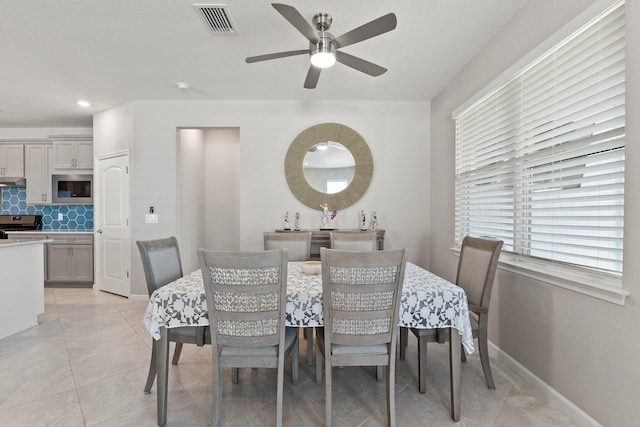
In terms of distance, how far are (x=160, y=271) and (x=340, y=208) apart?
232 cm

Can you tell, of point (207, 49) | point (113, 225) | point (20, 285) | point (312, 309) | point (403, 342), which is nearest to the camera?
point (312, 309)

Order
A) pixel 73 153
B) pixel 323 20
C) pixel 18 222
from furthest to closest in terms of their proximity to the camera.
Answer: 1. pixel 18 222
2. pixel 73 153
3. pixel 323 20

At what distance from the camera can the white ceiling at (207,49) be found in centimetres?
211

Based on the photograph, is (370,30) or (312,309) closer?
(312,309)

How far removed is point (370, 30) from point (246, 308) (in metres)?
1.74

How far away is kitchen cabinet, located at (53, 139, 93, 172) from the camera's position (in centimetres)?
474

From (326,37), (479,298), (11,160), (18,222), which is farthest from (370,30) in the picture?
(18,222)

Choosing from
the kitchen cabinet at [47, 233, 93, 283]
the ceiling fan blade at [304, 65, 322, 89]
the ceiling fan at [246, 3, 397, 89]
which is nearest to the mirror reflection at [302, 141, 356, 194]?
the ceiling fan blade at [304, 65, 322, 89]

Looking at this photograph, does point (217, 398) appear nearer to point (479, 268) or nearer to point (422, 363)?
point (422, 363)

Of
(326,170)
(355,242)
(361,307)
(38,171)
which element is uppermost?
(38,171)

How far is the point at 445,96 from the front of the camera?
3387mm

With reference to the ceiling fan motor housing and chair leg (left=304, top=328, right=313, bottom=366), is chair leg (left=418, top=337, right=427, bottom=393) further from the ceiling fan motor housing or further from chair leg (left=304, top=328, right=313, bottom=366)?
the ceiling fan motor housing

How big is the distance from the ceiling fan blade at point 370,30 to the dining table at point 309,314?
1.51 metres

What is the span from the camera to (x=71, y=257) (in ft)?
15.1
